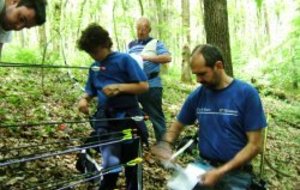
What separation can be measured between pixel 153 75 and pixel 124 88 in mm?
2528

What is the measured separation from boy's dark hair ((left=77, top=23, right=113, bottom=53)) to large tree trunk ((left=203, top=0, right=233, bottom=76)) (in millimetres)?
3962

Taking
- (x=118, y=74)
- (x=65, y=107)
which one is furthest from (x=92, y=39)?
(x=65, y=107)

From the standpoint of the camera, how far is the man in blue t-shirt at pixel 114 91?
15.3ft

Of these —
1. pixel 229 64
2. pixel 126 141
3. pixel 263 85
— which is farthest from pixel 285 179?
pixel 263 85

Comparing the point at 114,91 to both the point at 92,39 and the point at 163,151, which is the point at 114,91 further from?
the point at 163,151

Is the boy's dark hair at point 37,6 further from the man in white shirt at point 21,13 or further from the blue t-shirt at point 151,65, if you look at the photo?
the blue t-shirt at point 151,65

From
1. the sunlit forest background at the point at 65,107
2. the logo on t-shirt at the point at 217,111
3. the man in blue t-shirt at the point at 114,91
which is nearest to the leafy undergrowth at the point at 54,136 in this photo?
the sunlit forest background at the point at 65,107

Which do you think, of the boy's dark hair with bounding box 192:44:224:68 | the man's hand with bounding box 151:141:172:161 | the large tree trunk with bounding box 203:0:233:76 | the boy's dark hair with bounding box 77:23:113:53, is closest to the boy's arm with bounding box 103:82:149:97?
the boy's dark hair with bounding box 77:23:113:53

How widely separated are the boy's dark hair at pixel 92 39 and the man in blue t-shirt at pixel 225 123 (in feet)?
3.64

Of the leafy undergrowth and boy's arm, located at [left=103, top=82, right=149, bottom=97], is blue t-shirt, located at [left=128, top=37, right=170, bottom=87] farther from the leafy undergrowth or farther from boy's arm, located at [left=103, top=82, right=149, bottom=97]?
boy's arm, located at [left=103, top=82, right=149, bottom=97]

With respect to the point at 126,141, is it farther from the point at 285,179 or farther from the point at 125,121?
the point at 285,179

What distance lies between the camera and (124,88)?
470 centimetres

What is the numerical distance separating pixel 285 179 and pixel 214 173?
533cm

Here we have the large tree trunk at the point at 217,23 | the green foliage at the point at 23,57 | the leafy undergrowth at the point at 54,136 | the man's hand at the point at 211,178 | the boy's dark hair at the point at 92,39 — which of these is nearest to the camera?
the man's hand at the point at 211,178
